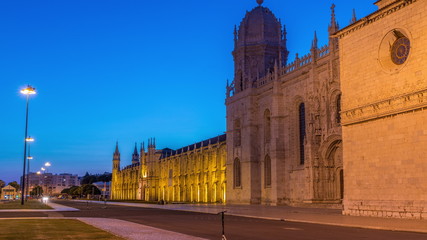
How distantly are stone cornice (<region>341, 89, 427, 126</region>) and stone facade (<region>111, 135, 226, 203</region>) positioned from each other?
144 feet

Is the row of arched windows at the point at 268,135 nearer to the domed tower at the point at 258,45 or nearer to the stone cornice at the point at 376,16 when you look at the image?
the domed tower at the point at 258,45

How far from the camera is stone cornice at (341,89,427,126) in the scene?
24375mm

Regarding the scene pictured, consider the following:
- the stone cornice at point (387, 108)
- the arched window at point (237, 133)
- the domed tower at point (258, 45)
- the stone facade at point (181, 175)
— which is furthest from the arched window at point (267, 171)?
the stone cornice at point (387, 108)

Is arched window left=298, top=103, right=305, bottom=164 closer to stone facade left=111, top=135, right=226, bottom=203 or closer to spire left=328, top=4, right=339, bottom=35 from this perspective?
spire left=328, top=4, right=339, bottom=35

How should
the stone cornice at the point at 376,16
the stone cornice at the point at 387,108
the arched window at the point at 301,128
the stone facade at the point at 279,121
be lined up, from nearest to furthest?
the stone cornice at the point at 387,108 → the stone cornice at the point at 376,16 → the stone facade at the point at 279,121 → the arched window at the point at 301,128

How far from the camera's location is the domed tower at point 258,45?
60125 mm

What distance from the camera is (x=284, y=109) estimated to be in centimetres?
4981

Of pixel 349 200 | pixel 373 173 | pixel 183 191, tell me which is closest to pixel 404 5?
pixel 373 173

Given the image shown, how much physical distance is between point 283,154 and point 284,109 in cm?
474

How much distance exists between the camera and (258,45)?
60.2 meters

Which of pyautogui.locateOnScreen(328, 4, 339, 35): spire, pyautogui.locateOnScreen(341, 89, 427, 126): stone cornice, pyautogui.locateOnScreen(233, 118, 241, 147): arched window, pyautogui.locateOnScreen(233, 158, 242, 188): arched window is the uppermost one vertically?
pyautogui.locateOnScreen(328, 4, 339, 35): spire

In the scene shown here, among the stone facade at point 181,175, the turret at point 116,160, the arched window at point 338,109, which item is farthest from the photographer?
the turret at point 116,160

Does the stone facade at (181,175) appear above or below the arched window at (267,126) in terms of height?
below

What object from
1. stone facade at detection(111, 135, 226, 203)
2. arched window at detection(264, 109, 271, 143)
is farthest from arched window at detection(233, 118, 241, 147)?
stone facade at detection(111, 135, 226, 203)
